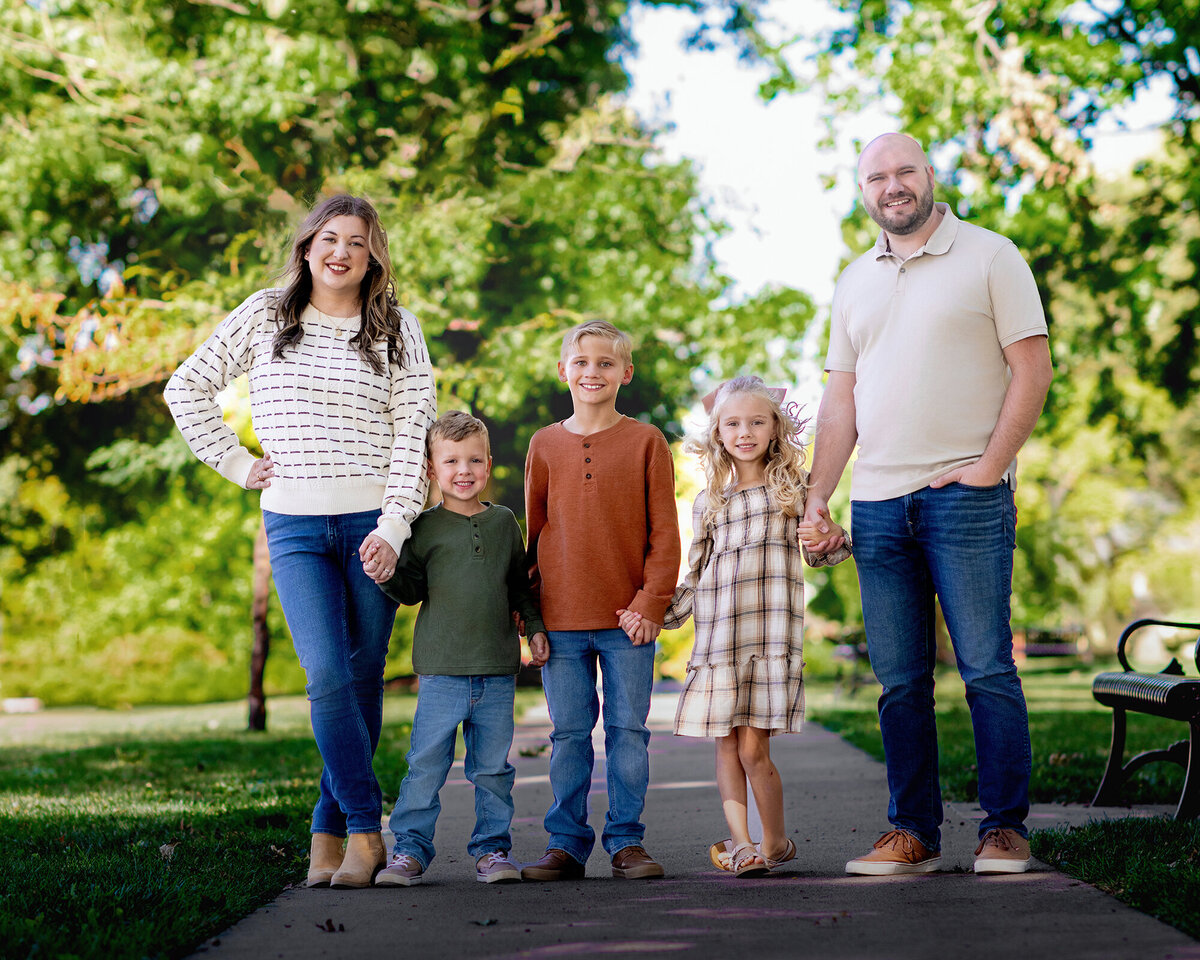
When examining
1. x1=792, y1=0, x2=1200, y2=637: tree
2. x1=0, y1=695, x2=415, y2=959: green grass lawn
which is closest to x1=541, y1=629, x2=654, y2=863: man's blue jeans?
x1=0, y1=695, x2=415, y2=959: green grass lawn

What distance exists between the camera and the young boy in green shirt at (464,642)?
4.37 m

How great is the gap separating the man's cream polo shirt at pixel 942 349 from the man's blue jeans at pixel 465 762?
57.7 inches

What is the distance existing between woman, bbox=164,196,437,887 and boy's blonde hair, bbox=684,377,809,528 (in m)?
1.08

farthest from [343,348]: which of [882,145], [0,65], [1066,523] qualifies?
[1066,523]

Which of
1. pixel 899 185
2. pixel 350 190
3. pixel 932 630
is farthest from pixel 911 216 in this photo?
pixel 350 190

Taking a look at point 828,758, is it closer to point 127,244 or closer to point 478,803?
point 478,803

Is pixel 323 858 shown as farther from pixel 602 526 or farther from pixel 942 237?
pixel 942 237

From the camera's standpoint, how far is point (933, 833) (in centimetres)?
433

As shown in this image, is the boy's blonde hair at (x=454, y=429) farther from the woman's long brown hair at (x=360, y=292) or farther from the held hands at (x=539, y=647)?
the held hands at (x=539, y=647)

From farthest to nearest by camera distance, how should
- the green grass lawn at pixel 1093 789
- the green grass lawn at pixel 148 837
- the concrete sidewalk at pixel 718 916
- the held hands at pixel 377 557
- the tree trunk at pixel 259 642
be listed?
the tree trunk at pixel 259 642 < the held hands at pixel 377 557 < the green grass lawn at pixel 1093 789 < the green grass lawn at pixel 148 837 < the concrete sidewalk at pixel 718 916

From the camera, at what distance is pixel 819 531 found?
443 centimetres

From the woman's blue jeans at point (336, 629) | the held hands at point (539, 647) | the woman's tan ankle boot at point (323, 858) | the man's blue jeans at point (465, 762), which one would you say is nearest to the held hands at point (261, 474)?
the woman's blue jeans at point (336, 629)

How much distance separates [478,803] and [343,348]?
5.32 feet

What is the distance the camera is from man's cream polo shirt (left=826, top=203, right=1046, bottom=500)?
4.23 meters
